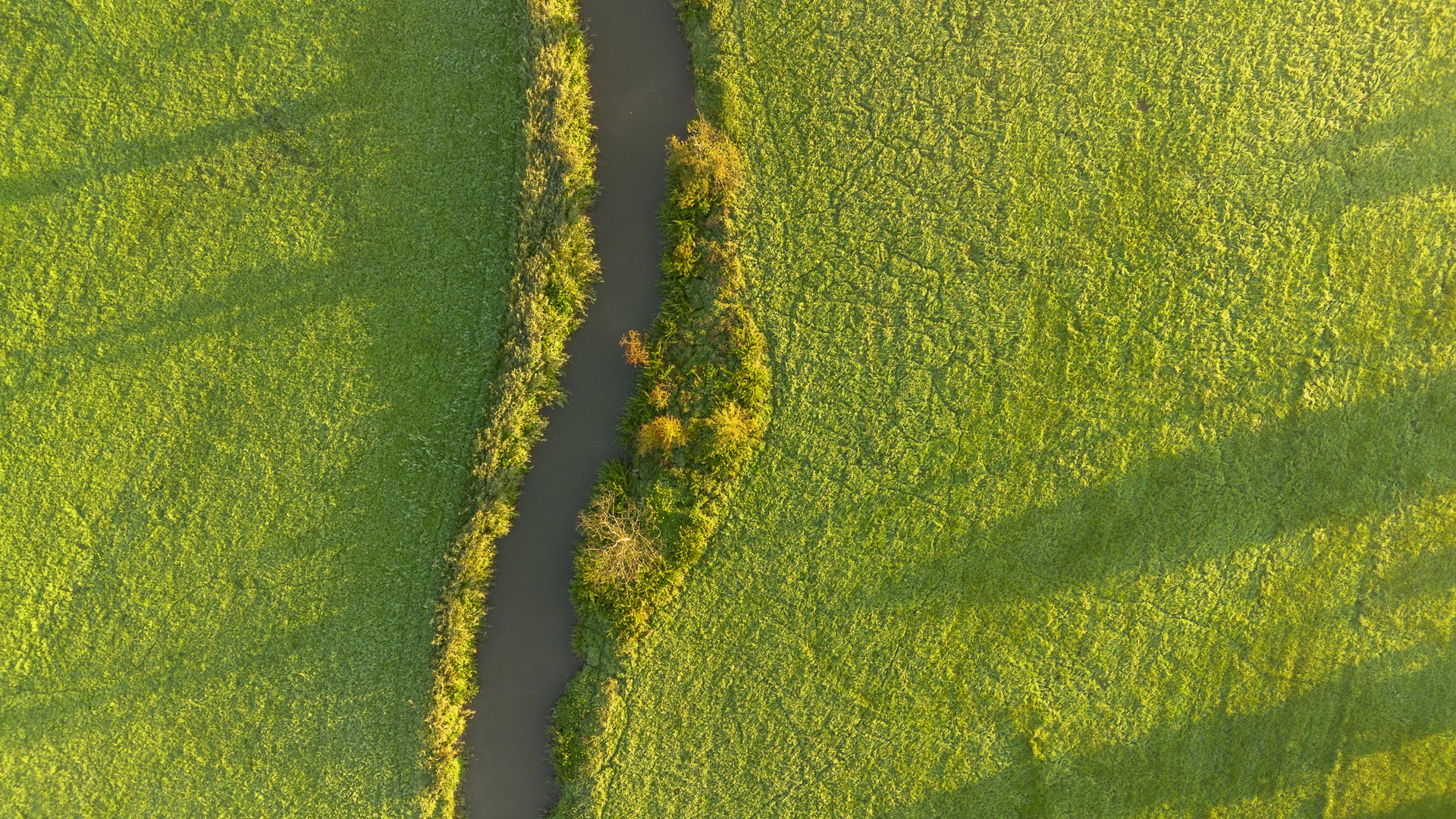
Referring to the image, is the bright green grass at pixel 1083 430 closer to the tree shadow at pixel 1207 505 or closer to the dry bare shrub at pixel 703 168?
the tree shadow at pixel 1207 505

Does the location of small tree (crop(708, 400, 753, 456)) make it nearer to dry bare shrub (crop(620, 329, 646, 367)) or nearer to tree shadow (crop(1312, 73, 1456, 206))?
dry bare shrub (crop(620, 329, 646, 367))

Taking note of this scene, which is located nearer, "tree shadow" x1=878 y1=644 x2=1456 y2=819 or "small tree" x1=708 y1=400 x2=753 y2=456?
"small tree" x1=708 y1=400 x2=753 y2=456

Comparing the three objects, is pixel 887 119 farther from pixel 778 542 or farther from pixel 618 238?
pixel 778 542

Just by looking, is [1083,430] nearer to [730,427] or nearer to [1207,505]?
[1207,505]

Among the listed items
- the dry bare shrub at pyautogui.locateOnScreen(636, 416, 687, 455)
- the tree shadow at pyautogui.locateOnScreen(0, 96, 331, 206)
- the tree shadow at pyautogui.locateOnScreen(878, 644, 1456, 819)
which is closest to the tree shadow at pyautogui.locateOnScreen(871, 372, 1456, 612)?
the tree shadow at pyautogui.locateOnScreen(878, 644, 1456, 819)

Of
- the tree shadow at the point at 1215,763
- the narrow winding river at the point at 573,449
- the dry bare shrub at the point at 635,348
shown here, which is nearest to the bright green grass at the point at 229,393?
the narrow winding river at the point at 573,449

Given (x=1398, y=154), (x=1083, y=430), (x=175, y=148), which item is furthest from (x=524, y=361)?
(x=1398, y=154)
